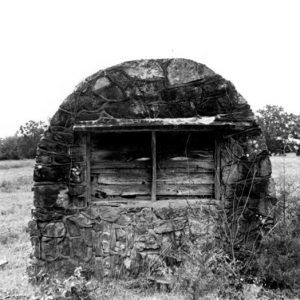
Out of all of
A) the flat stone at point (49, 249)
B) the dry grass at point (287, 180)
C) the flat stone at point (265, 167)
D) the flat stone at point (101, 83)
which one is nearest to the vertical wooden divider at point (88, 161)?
the flat stone at point (101, 83)

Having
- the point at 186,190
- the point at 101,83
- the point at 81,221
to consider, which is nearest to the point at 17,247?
the point at 81,221

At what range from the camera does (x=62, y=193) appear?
15.3 feet

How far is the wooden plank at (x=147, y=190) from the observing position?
4.89m

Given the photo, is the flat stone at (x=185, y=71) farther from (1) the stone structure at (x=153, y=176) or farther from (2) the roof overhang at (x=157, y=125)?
(2) the roof overhang at (x=157, y=125)

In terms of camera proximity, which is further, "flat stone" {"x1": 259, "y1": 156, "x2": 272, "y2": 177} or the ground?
"flat stone" {"x1": 259, "y1": 156, "x2": 272, "y2": 177}

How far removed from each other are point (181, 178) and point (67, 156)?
5.47 feet

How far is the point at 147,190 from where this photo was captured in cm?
491

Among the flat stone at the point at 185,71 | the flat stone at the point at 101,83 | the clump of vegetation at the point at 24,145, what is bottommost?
the clump of vegetation at the point at 24,145

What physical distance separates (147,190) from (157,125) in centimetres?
104

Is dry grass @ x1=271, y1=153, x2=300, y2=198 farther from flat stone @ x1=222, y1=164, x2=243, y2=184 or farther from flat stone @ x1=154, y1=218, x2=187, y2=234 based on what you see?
flat stone @ x1=154, y1=218, x2=187, y2=234

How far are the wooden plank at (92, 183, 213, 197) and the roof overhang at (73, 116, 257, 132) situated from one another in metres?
0.88

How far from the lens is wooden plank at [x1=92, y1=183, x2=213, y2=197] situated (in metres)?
4.89

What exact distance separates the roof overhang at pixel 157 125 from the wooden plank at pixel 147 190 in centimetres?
88

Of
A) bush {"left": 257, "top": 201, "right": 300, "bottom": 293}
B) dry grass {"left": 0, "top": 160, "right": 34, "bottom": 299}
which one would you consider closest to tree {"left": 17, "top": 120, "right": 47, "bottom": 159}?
dry grass {"left": 0, "top": 160, "right": 34, "bottom": 299}
